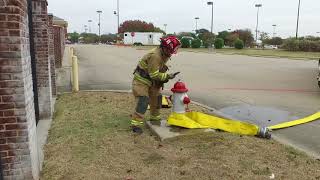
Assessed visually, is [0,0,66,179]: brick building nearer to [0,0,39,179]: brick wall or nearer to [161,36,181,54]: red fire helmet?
[0,0,39,179]: brick wall

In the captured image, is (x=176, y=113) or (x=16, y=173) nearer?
(x=16, y=173)

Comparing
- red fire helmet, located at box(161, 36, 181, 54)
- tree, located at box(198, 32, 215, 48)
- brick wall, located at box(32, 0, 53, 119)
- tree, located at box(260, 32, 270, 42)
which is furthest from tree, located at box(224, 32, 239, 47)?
red fire helmet, located at box(161, 36, 181, 54)

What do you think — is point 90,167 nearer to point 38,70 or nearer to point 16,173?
point 16,173

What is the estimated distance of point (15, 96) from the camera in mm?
4180

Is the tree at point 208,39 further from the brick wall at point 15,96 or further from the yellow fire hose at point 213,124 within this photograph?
the brick wall at point 15,96

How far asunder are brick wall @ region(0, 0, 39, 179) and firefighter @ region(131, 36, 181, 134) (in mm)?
2236

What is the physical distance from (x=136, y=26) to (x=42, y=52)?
94.2m

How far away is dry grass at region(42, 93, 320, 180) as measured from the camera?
486cm

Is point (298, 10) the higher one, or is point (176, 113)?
point (298, 10)

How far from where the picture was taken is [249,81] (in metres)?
14.9

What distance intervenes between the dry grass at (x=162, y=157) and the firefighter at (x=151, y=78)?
39 cm

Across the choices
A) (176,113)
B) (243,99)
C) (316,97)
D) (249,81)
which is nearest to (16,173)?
(176,113)

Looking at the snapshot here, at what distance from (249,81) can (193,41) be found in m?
50.3

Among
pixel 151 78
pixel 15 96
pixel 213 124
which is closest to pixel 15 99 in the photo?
pixel 15 96
